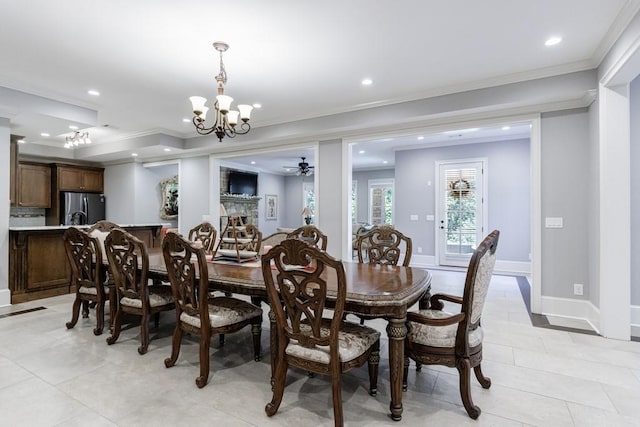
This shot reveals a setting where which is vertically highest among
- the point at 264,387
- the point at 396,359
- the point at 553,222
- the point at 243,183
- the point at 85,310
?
the point at 243,183

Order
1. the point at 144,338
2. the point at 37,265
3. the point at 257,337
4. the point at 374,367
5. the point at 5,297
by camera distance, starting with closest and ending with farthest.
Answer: the point at 374,367
the point at 257,337
the point at 144,338
the point at 5,297
the point at 37,265

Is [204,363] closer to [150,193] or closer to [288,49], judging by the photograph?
[288,49]

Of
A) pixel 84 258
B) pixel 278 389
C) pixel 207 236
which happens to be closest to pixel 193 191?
pixel 207 236

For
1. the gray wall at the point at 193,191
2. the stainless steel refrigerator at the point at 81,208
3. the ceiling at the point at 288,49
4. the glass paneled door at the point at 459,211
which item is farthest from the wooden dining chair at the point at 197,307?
the stainless steel refrigerator at the point at 81,208

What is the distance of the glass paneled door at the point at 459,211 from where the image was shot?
22.6 ft

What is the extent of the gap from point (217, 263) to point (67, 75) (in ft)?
9.09

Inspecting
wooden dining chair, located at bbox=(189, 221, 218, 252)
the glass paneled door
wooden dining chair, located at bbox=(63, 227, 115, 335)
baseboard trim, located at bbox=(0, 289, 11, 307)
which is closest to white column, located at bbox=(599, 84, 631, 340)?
the glass paneled door

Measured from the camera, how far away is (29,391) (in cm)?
217

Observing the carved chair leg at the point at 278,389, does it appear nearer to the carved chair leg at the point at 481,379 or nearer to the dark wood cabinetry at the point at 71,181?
the carved chair leg at the point at 481,379

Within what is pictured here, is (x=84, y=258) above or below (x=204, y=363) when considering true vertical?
above

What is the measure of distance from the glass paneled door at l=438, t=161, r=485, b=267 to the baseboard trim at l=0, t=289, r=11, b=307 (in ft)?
23.8

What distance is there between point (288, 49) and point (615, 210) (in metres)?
3.39

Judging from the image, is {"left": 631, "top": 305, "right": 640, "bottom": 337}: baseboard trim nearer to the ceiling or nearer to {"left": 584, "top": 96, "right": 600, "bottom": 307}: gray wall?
{"left": 584, "top": 96, "right": 600, "bottom": 307}: gray wall

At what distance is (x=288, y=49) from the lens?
10.0 ft
